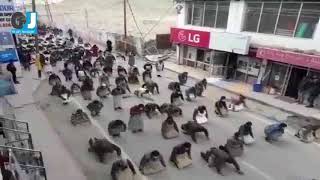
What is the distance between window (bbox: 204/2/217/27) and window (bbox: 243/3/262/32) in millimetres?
2944

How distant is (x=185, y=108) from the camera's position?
47.4ft

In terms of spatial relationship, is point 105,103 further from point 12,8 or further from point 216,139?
point 12,8

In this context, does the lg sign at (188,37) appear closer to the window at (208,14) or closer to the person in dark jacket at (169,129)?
the window at (208,14)

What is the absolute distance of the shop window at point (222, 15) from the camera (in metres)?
19.4

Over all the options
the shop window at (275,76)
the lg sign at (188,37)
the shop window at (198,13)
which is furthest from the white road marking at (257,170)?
the shop window at (198,13)

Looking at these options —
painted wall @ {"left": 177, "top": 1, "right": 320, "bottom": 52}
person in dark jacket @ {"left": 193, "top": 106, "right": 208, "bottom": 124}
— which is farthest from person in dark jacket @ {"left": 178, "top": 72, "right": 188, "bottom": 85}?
person in dark jacket @ {"left": 193, "top": 106, "right": 208, "bottom": 124}

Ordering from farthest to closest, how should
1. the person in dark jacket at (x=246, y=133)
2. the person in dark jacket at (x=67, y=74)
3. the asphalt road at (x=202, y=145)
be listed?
the person in dark jacket at (x=67, y=74), the person in dark jacket at (x=246, y=133), the asphalt road at (x=202, y=145)

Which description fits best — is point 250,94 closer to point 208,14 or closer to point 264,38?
point 264,38

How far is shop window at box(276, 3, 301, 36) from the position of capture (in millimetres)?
15531

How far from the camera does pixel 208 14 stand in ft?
68.7

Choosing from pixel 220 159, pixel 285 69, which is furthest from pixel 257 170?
pixel 285 69

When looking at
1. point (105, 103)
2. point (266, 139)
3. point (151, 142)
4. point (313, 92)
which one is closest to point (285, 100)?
point (313, 92)

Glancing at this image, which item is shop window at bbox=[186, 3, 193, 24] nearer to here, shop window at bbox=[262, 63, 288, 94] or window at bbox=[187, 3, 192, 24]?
window at bbox=[187, 3, 192, 24]

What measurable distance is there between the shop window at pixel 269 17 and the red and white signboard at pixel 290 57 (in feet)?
5.09
